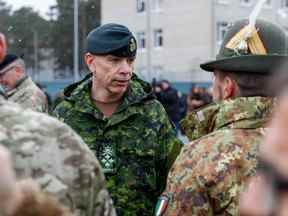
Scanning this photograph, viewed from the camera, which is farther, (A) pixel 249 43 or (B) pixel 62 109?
(B) pixel 62 109

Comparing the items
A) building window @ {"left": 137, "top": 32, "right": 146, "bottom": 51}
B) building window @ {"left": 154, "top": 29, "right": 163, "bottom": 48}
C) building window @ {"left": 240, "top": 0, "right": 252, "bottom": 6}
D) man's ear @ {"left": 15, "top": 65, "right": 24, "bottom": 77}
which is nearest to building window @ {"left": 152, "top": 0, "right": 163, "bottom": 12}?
building window @ {"left": 154, "top": 29, "right": 163, "bottom": 48}

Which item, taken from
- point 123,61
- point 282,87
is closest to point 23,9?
point 123,61

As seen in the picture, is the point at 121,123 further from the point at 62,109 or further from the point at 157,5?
the point at 157,5

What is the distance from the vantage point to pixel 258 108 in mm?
2684

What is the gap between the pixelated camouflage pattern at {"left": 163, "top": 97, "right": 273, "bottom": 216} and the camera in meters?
2.58

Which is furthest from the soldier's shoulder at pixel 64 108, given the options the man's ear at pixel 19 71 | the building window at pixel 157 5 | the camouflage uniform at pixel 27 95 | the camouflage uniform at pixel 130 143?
the building window at pixel 157 5

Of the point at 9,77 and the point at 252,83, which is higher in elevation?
the point at 252,83

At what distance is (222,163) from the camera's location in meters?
2.59

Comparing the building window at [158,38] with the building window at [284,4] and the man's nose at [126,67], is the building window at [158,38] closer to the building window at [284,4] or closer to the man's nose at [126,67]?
the building window at [284,4]

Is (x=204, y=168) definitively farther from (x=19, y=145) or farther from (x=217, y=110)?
(x=19, y=145)

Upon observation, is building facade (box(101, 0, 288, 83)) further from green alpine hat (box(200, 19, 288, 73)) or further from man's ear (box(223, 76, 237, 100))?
man's ear (box(223, 76, 237, 100))

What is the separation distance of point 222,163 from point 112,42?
4.56ft

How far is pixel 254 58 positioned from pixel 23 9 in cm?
1271

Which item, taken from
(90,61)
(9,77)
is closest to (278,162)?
(90,61)
